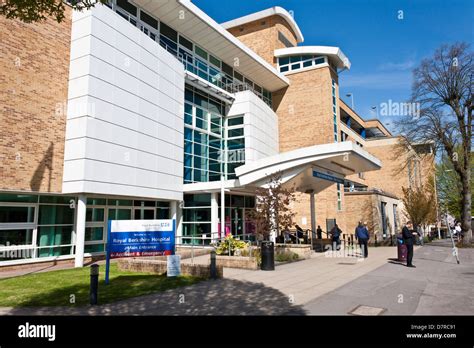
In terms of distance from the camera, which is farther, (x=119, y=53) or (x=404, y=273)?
(x=119, y=53)

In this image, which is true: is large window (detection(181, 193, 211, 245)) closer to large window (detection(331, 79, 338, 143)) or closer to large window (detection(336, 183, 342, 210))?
large window (detection(336, 183, 342, 210))

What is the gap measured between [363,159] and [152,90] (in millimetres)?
12005

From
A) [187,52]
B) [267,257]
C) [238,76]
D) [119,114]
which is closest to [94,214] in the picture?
[119,114]

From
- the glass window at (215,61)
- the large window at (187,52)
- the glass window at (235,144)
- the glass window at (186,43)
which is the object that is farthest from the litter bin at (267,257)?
the glass window at (215,61)

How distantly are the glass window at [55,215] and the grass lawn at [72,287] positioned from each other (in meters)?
3.58

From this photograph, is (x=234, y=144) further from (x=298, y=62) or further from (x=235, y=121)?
(x=298, y=62)

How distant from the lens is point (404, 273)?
12289mm

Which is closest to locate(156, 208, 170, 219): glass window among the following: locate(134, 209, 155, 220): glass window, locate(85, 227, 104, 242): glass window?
locate(134, 209, 155, 220): glass window

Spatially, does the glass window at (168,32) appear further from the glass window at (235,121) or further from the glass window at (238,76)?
the glass window at (238,76)

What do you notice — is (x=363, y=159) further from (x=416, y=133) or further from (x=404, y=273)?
(x=416, y=133)

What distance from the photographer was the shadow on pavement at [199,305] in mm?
7113

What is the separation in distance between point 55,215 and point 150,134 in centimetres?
602

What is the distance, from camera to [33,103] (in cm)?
1427
